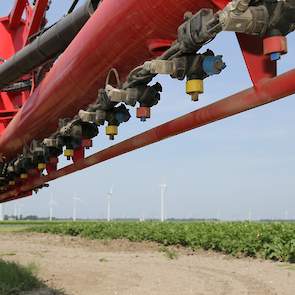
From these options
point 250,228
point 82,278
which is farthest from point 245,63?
point 250,228

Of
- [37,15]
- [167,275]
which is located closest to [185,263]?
[167,275]

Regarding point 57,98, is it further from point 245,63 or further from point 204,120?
point 245,63

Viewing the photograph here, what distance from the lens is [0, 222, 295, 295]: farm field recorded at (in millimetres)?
13062

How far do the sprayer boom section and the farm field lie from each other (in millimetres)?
6133

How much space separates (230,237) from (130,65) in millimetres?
17573

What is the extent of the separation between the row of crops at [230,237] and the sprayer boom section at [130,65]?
41.3 ft

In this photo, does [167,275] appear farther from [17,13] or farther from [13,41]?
[17,13]

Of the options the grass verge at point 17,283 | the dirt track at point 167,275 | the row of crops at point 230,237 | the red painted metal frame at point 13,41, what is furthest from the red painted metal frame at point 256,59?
the row of crops at point 230,237

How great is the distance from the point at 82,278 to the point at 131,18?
37.6 ft

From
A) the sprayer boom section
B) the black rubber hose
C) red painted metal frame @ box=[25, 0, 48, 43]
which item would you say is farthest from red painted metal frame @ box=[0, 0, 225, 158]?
red painted metal frame @ box=[25, 0, 48, 43]

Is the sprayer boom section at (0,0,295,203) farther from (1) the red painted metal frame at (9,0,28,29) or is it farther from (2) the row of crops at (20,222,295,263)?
(2) the row of crops at (20,222,295,263)

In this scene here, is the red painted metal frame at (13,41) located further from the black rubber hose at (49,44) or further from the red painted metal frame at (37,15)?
the black rubber hose at (49,44)

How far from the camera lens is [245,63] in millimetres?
3287

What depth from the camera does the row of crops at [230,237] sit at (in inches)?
738
